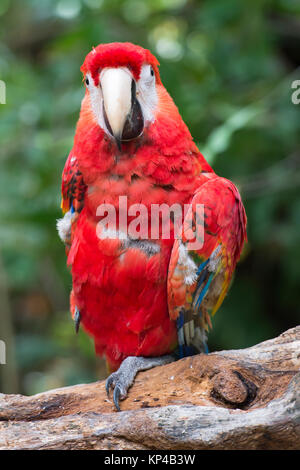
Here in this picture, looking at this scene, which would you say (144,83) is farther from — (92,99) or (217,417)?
(217,417)

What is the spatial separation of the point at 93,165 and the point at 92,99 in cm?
21

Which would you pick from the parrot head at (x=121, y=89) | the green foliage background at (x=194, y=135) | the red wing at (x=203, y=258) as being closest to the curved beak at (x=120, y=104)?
the parrot head at (x=121, y=89)

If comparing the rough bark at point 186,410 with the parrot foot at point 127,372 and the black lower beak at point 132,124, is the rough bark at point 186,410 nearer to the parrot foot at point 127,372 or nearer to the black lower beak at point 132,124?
the parrot foot at point 127,372

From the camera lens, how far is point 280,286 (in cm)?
349

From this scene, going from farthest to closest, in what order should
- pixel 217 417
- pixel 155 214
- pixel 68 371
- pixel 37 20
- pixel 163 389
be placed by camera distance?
pixel 37 20 < pixel 68 371 < pixel 155 214 < pixel 163 389 < pixel 217 417

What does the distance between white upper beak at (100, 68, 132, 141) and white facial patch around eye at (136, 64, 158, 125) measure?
0.08 m

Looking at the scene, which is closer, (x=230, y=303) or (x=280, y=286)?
(x=230, y=303)

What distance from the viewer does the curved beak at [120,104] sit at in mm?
1544

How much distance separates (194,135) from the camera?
2.78m

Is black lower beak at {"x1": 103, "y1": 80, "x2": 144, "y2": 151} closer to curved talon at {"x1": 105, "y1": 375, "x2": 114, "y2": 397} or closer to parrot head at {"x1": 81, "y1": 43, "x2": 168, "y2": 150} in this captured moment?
parrot head at {"x1": 81, "y1": 43, "x2": 168, "y2": 150}

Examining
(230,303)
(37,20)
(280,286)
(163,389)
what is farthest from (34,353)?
(37,20)

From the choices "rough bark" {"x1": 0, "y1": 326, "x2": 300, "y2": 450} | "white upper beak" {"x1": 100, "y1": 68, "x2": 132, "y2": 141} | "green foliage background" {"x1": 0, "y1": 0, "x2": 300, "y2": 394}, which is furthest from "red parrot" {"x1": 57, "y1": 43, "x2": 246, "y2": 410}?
"green foliage background" {"x1": 0, "y1": 0, "x2": 300, "y2": 394}

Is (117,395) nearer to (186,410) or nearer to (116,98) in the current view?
(186,410)

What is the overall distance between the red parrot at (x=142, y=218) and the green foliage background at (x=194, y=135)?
837mm
